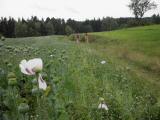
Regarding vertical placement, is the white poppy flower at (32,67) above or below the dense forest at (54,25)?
above

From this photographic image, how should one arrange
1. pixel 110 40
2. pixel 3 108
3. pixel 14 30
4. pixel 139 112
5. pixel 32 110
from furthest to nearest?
1. pixel 14 30
2. pixel 110 40
3. pixel 139 112
4. pixel 32 110
5. pixel 3 108

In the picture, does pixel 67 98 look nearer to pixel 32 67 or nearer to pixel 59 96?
pixel 59 96

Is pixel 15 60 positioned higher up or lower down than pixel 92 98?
higher up

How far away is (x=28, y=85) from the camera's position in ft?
18.9

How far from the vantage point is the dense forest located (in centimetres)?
8314

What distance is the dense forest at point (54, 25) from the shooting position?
273 ft

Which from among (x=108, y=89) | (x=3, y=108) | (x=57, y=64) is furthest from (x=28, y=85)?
(x=57, y=64)

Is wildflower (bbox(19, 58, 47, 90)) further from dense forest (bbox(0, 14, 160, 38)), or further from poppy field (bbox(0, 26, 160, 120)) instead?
dense forest (bbox(0, 14, 160, 38))

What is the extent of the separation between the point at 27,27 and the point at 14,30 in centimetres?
354

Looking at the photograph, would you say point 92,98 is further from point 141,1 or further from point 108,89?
point 141,1

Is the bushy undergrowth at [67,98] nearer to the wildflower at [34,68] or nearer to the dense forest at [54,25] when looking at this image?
the wildflower at [34,68]

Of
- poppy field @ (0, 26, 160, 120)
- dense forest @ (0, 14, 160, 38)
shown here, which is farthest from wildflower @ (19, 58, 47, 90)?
dense forest @ (0, 14, 160, 38)

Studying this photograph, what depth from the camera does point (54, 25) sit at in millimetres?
103625

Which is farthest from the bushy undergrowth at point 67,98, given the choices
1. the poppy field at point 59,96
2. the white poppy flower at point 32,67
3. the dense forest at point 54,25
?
the dense forest at point 54,25
